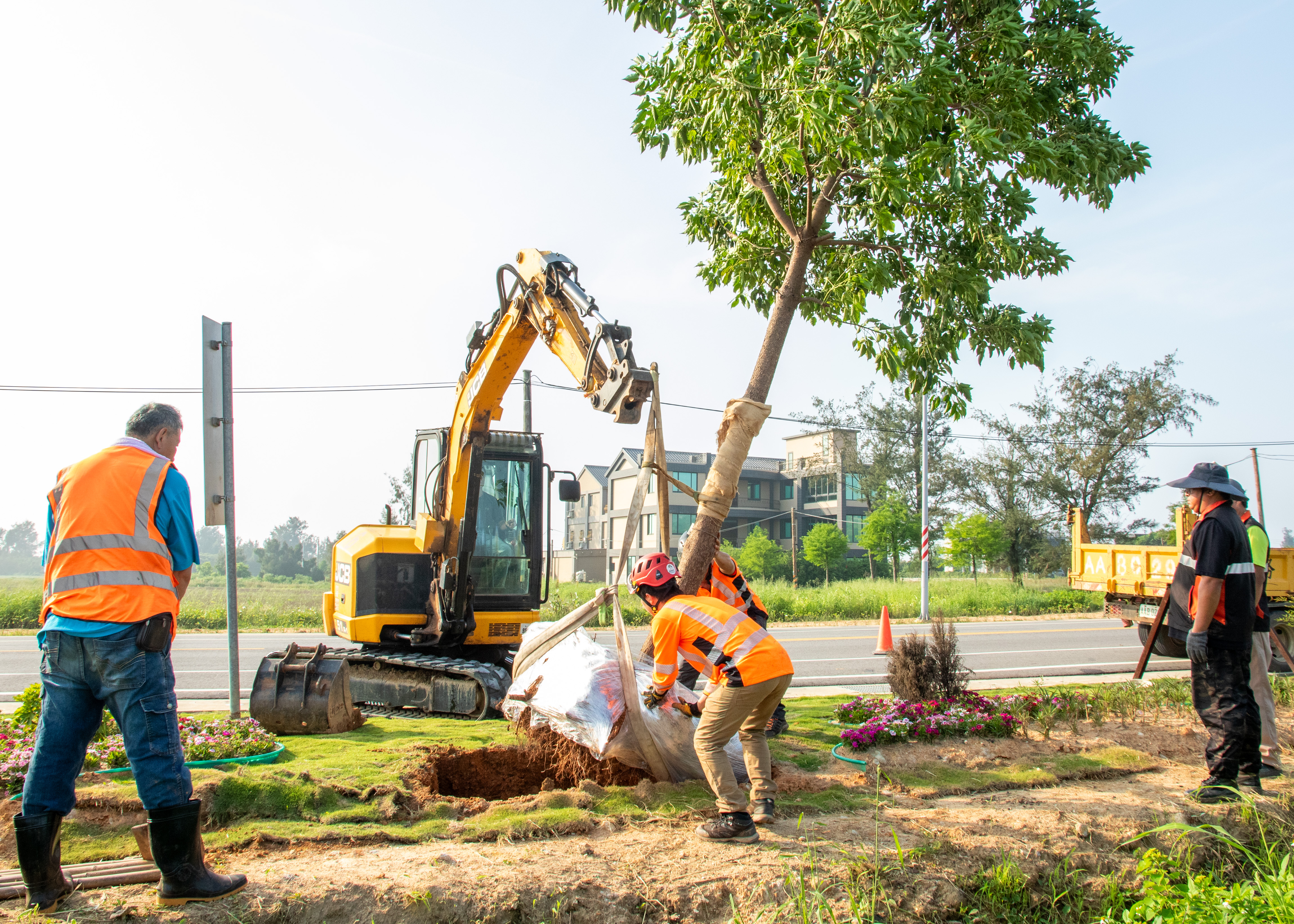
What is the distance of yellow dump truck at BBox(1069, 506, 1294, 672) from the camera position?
39.9 feet

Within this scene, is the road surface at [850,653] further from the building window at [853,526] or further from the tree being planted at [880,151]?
the building window at [853,526]

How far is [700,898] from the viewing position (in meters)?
3.82

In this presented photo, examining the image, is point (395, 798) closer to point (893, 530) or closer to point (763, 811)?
point (763, 811)

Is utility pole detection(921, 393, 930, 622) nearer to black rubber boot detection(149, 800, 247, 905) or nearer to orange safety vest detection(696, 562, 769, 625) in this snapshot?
orange safety vest detection(696, 562, 769, 625)

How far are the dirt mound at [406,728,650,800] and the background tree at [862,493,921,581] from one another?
3624 centimetres

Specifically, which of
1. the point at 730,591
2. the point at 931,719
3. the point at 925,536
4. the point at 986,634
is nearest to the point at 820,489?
the point at 925,536

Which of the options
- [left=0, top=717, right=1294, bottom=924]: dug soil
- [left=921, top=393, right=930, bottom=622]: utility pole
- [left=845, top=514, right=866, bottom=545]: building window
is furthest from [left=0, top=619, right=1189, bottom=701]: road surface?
[left=845, top=514, right=866, bottom=545]: building window

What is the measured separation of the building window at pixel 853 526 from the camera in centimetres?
5703

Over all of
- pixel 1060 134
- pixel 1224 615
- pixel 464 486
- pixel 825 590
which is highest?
pixel 1060 134

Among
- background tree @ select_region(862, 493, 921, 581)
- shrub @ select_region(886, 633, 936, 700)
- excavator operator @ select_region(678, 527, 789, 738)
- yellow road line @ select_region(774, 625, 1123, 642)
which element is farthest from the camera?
background tree @ select_region(862, 493, 921, 581)

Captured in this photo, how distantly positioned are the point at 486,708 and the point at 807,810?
4.18 m

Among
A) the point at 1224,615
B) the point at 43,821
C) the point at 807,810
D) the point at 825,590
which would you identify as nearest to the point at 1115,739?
the point at 1224,615

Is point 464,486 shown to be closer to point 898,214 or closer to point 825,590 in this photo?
point 898,214

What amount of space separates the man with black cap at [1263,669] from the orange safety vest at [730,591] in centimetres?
321
